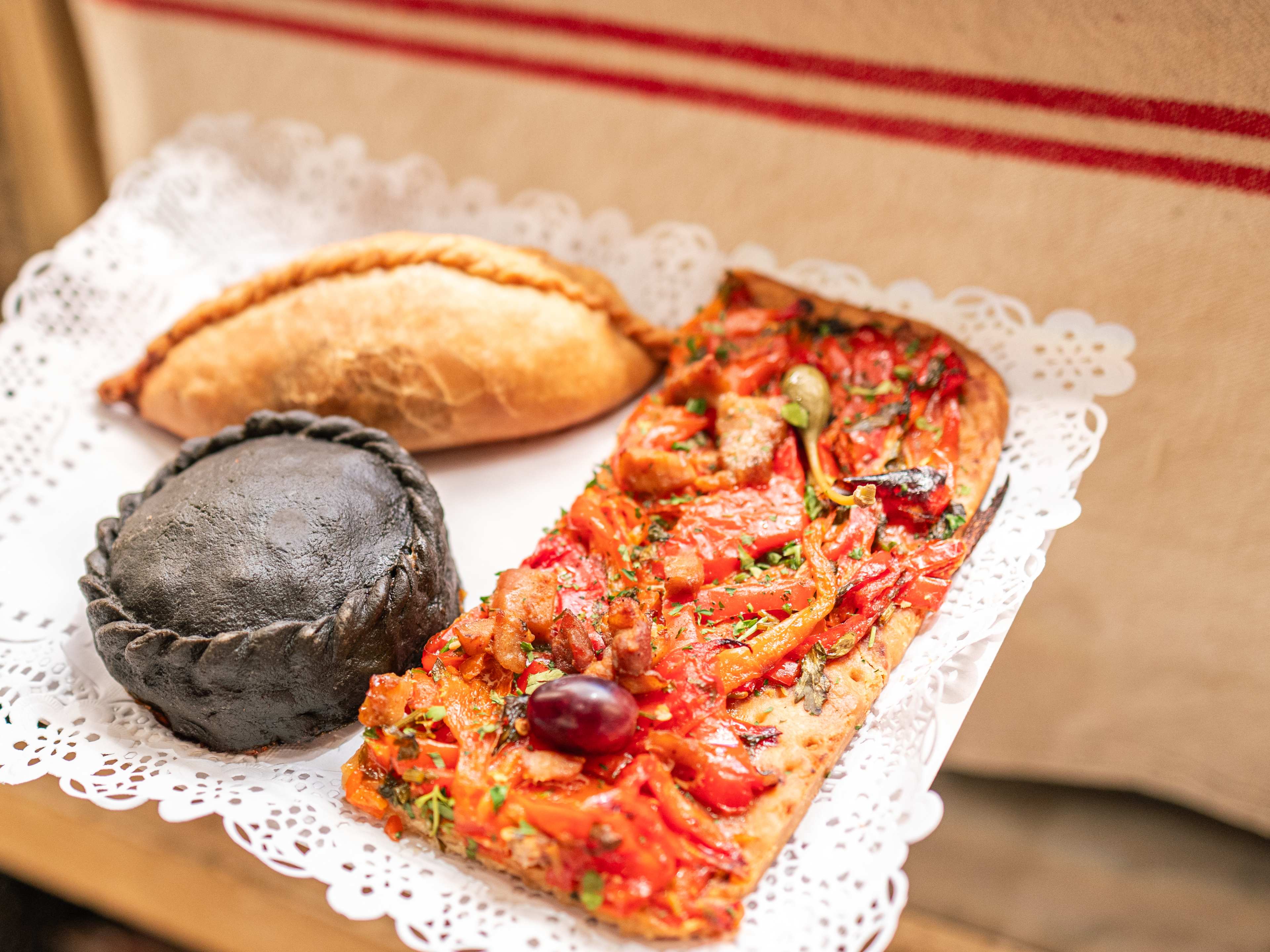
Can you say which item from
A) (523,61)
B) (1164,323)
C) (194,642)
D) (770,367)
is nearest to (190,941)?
(194,642)

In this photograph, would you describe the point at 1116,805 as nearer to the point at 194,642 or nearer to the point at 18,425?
the point at 194,642

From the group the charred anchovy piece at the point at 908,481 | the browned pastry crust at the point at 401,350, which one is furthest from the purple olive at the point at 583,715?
the browned pastry crust at the point at 401,350

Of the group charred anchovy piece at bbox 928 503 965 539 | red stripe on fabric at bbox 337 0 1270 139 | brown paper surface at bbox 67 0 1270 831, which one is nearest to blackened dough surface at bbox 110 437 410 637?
charred anchovy piece at bbox 928 503 965 539

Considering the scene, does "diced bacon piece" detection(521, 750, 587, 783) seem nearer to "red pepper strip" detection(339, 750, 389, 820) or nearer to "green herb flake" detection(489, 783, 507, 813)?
"green herb flake" detection(489, 783, 507, 813)

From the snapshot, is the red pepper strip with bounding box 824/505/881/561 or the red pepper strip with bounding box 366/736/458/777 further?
the red pepper strip with bounding box 824/505/881/561

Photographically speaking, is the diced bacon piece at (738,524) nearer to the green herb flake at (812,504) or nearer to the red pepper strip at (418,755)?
the green herb flake at (812,504)
